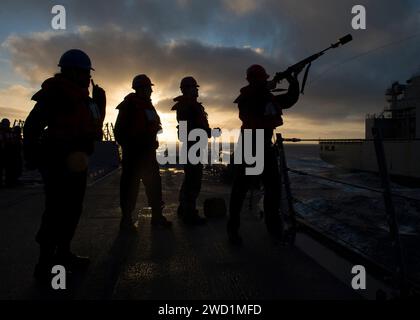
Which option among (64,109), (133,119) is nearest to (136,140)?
(133,119)

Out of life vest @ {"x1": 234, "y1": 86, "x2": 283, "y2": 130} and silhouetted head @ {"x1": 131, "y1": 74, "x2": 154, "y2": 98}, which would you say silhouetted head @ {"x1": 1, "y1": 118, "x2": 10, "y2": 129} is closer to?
silhouetted head @ {"x1": 131, "y1": 74, "x2": 154, "y2": 98}

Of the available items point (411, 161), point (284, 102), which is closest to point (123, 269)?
point (284, 102)

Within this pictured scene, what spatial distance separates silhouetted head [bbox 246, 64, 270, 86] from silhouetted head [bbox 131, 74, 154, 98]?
4.64 ft

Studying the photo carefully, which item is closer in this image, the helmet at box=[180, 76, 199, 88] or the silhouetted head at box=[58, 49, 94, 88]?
the silhouetted head at box=[58, 49, 94, 88]

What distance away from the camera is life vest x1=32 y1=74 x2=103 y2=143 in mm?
2736

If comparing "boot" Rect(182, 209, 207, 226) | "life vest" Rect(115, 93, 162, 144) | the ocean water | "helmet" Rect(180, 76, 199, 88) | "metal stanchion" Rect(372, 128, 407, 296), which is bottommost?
the ocean water

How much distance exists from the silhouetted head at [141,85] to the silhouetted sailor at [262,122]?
4.26ft

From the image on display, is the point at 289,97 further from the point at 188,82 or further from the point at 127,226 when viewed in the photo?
the point at 127,226

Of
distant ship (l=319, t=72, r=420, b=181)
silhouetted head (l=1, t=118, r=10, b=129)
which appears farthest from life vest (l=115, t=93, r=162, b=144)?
distant ship (l=319, t=72, r=420, b=181)

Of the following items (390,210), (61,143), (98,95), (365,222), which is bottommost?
(365,222)

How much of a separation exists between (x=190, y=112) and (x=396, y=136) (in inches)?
1321

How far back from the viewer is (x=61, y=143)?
2809 mm
